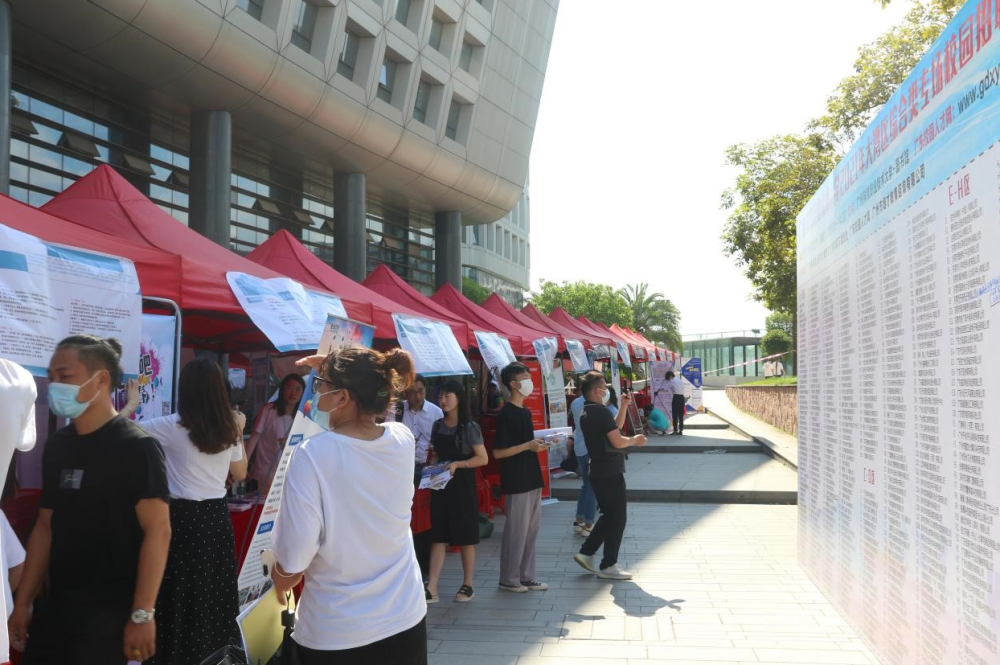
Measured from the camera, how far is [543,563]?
26.5 feet

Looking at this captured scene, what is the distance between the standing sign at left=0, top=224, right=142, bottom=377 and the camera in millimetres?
3680

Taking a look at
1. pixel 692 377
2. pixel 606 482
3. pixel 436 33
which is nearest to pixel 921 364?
pixel 606 482

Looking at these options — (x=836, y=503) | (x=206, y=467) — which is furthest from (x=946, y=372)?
(x=206, y=467)

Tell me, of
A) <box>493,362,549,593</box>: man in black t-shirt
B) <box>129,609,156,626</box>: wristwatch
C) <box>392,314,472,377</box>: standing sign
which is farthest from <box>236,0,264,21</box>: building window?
<box>129,609,156,626</box>: wristwatch

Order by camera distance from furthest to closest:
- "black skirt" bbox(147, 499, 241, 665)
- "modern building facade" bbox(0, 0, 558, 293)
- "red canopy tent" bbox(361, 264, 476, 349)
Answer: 1. "modern building facade" bbox(0, 0, 558, 293)
2. "red canopy tent" bbox(361, 264, 476, 349)
3. "black skirt" bbox(147, 499, 241, 665)

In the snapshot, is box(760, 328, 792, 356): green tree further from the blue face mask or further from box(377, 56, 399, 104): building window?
the blue face mask

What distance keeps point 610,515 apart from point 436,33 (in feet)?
61.1

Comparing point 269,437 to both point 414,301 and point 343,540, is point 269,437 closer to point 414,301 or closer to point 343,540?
point 414,301

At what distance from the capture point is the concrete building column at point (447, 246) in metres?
26.2

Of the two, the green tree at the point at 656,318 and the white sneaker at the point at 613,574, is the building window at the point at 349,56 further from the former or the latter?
the green tree at the point at 656,318

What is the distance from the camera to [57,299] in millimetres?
3982

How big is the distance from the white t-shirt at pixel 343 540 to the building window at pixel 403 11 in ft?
66.3

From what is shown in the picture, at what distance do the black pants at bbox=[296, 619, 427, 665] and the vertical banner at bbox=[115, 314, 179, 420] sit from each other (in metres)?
2.40

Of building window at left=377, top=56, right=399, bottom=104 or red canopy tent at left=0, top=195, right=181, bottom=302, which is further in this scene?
building window at left=377, top=56, right=399, bottom=104
